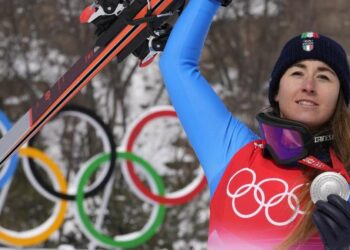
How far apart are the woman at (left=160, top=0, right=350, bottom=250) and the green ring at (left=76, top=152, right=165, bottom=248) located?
3.30 m

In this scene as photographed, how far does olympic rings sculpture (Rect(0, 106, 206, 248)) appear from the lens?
4406 mm

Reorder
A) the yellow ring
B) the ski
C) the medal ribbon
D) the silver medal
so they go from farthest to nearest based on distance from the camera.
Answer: the yellow ring < the ski < the medal ribbon < the silver medal

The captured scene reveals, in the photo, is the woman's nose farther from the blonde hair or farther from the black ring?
the black ring

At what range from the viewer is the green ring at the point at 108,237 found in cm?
440

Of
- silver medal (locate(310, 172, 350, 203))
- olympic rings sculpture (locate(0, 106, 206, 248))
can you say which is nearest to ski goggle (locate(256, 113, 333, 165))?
silver medal (locate(310, 172, 350, 203))

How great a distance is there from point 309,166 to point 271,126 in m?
0.10

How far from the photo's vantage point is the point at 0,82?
4.88m

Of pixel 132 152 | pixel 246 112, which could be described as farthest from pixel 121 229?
pixel 246 112

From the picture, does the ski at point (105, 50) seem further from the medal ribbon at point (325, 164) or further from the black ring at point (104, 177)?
the black ring at point (104, 177)

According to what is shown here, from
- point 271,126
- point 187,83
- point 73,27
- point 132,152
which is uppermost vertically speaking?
point 73,27

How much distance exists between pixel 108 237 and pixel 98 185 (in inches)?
A: 14.5

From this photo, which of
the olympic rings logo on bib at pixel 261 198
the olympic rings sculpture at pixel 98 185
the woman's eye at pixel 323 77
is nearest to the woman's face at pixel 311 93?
the woman's eye at pixel 323 77

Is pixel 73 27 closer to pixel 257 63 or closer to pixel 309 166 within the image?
pixel 257 63

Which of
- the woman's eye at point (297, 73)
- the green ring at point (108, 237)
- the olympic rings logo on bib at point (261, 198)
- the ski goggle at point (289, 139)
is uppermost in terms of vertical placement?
the woman's eye at point (297, 73)
